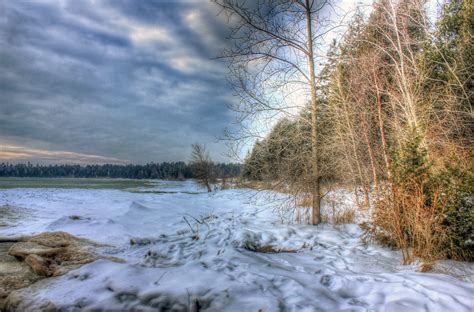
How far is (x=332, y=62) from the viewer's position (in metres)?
8.31

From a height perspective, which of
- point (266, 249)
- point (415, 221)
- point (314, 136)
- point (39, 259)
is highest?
point (314, 136)

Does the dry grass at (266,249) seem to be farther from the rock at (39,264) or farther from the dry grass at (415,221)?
the rock at (39,264)

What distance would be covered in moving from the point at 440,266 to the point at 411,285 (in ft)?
4.86

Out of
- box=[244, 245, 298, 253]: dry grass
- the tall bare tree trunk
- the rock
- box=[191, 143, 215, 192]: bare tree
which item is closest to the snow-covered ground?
box=[244, 245, 298, 253]: dry grass

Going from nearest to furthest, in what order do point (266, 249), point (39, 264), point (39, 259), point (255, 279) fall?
point (255, 279)
point (39, 264)
point (39, 259)
point (266, 249)

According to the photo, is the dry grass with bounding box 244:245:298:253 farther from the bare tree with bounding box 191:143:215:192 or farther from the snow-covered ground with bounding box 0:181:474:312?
the bare tree with bounding box 191:143:215:192

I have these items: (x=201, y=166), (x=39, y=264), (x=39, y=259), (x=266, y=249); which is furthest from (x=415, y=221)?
(x=201, y=166)

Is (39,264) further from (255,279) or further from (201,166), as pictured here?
(201,166)

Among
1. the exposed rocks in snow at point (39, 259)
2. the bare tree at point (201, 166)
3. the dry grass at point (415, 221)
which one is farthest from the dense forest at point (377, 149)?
the bare tree at point (201, 166)

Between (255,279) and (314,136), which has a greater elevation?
(314,136)

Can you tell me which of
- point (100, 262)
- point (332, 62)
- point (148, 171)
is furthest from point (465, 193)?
point (148, 171)

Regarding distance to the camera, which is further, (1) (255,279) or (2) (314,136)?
(2) (314,136)

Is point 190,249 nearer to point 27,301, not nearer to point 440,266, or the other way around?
point 27,301

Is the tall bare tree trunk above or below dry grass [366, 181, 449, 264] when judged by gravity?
above
